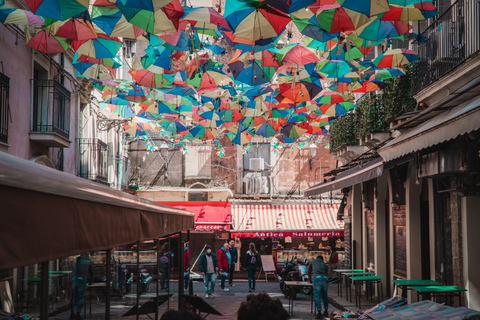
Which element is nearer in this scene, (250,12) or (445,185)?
(250,12)

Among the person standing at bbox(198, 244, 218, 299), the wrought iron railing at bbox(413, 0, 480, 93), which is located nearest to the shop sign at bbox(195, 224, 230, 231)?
the person standing at bbox(198, 244, 218, 299)

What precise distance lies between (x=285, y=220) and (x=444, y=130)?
756 inches

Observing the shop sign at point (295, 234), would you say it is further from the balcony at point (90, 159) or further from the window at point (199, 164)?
the balcony at point (90, 159)

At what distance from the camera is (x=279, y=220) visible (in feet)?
86.0

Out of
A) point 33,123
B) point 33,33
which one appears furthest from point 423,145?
point 33,123

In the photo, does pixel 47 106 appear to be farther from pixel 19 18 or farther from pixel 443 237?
pixel 443 237

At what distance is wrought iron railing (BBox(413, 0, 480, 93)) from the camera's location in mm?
9609

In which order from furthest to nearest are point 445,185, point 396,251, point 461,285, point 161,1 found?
point 396,251 < point 445,185 < point 461,285 < point 161,1

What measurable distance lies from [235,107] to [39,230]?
12.5m

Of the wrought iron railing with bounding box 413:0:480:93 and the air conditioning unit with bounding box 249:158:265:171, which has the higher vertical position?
the wrought iron railing with bounding box 413:0:480:93

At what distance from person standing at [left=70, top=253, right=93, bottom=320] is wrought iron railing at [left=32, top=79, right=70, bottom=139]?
10.9 metres

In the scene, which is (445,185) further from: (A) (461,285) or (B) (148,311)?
(B) (148,311)

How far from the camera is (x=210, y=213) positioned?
2691 centimetres

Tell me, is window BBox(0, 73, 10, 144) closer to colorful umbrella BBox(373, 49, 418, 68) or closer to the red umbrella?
the red umbrella
